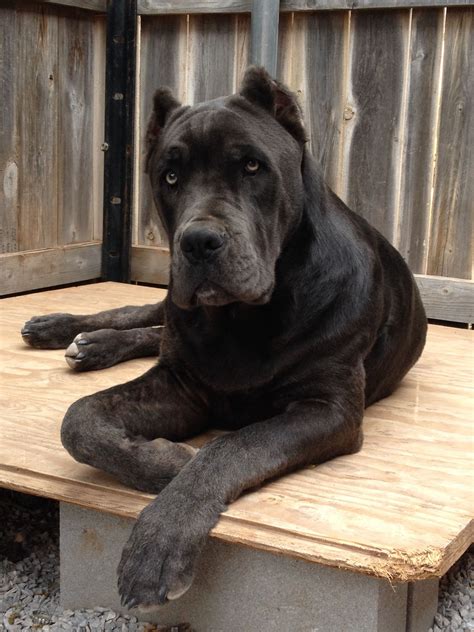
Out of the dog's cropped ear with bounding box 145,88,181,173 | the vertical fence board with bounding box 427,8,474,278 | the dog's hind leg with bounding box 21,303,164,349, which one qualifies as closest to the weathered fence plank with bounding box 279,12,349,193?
the vertical fence board with bounding box 427,8,474,278

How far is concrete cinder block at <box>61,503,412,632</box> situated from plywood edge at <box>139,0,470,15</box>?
3.71 m

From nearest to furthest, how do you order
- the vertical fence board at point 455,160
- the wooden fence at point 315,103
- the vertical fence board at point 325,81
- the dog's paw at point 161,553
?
the dog's paw at point 161,553
the vertical fence board at point 455,160
the wooden fence at point 315,103
the vertical fence board at point 325,81

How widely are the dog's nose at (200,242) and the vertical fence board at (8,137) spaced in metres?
3.43

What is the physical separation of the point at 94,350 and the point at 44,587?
127 centimetres

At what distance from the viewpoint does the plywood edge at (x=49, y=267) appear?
6090mm

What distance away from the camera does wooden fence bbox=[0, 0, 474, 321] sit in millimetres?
5570

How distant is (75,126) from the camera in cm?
649

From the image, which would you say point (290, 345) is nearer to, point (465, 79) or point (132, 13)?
point (465, 79)

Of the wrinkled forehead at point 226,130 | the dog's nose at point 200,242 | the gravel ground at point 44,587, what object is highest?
the wrinkled forehead at point 226,130

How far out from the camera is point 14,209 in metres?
6.06

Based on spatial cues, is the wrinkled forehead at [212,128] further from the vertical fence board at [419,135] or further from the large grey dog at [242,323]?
the vertical fence board at [419,135]

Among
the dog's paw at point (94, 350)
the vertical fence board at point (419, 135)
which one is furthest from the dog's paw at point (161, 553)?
the vertical fence board at point (419, 135)

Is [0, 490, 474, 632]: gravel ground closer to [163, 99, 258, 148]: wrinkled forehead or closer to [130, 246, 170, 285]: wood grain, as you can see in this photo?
[163, 99, 258, 148]: wrinkled forehead

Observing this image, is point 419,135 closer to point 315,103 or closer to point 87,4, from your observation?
point 315,103
